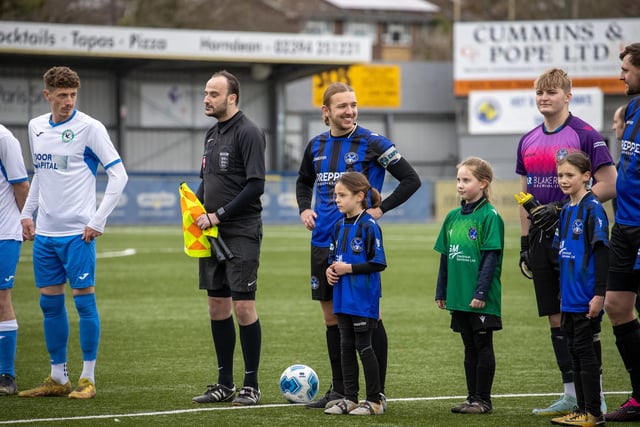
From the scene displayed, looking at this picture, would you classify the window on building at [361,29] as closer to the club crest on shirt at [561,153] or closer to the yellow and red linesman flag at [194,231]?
the yellow and red linesman flag at [194,231]

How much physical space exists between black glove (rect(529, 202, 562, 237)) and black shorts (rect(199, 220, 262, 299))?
2.04 metres

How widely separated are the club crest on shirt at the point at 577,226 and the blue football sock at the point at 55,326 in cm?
384

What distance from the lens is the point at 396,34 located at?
76812 millimetres

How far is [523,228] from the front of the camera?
290 inches

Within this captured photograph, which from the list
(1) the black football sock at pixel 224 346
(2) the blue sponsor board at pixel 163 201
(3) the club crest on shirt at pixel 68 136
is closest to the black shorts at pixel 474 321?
(1) the black football sock at pixel 224 346

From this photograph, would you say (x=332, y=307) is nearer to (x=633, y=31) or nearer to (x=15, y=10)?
(x=633, y=31)

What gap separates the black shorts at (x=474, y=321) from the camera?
6.89 meters

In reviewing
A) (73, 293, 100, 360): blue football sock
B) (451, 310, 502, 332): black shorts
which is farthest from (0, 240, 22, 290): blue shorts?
(451, 310, 502, 332): black shorts

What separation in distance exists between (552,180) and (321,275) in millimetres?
1736

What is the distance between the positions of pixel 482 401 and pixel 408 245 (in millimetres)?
18340

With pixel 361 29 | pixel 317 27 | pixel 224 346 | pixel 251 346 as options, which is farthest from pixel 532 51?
pixel 251 346

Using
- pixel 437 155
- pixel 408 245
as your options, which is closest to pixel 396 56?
pixel 437 155

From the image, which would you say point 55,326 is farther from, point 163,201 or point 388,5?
point 388,5

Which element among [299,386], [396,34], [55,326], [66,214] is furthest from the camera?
[396,34]
